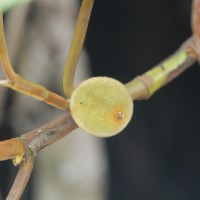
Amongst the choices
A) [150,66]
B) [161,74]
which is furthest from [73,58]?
[150,66]

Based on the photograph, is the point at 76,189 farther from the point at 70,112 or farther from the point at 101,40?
the point at 70,112

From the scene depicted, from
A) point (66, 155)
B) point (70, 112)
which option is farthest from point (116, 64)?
point (70, 112)

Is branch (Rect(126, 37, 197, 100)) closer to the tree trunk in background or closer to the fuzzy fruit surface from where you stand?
the fuzzy fruit surface

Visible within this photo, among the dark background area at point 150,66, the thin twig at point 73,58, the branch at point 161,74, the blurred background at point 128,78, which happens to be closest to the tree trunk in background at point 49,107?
the blurred background at point 128,78

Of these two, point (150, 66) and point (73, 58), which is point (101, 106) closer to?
point (73, 58)

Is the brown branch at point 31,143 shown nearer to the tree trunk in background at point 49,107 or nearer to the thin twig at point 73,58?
the thin twig at point 73,58

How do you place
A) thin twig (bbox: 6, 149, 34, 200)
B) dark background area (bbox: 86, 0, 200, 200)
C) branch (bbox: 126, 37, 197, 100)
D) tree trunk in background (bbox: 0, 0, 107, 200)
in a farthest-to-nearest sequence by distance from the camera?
tree trunk in background (bbox: 0, 0, 107, 200)
dark background area (bbox: 86, 0, 200, 200)
branch (bbox: 126, 37, 197, 100)
thin twig (bbox: 6, 149, 34, 200)

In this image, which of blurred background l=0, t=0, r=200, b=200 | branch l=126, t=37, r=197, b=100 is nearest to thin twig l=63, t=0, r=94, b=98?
branch l=126, t=37, r=197, b=100
